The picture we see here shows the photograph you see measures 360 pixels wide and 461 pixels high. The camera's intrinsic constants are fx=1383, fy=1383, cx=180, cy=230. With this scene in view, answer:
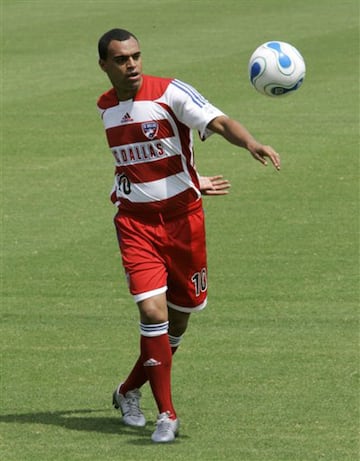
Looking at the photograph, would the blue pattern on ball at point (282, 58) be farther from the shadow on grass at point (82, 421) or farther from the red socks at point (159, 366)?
the shadow on grass at point (82, 421)

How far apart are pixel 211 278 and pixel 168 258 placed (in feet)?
13.2

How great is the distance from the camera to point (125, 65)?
8445 millimetres

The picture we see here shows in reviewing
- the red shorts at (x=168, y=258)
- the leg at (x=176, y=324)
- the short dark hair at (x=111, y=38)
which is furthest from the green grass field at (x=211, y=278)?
the short dark hair at (x=111, y=38)

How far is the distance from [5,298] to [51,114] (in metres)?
8.81

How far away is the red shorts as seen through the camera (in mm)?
8352

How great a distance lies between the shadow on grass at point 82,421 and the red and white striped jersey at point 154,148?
1.34m

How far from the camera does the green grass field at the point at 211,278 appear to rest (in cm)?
848

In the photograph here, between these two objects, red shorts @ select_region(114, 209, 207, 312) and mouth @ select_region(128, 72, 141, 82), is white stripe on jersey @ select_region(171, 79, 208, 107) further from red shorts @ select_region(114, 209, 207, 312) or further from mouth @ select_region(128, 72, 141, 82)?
red shorts @ select_region(114, 209, 207, 312)

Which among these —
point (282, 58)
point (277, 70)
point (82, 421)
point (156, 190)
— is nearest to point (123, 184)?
point (156, 190)

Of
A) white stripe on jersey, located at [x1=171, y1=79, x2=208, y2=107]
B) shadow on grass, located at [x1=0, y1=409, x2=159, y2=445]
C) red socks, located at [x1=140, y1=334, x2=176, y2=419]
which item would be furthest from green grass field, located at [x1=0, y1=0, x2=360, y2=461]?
white stripe on jersey, located at [x1=171, y1=79, x2=208, y2=107]

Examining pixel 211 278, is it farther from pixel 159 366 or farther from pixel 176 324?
pixel 159 366

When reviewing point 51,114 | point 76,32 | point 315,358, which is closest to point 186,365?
point 315,358

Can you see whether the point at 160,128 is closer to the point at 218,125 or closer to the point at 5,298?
the point at 218,125

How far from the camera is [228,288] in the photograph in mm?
12164
